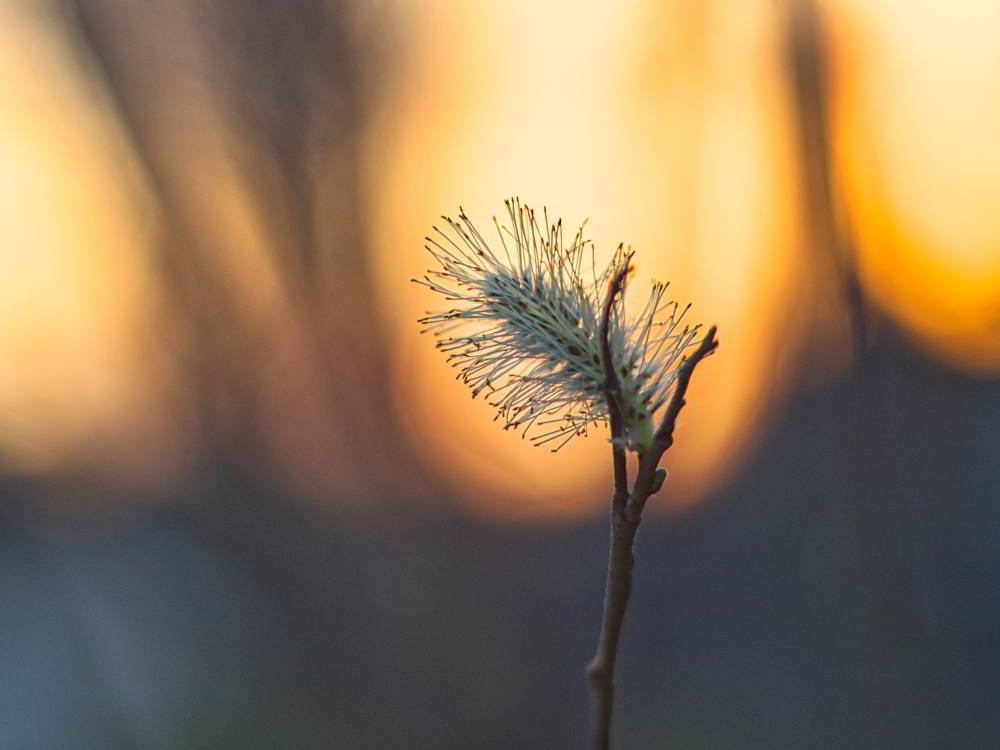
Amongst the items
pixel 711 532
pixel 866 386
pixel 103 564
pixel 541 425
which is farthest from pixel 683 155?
pixel 103 564

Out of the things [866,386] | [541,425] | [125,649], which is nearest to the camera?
[541,425]

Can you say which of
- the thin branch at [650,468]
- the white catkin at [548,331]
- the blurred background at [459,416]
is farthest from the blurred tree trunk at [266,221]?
the thin branch at [650,468]

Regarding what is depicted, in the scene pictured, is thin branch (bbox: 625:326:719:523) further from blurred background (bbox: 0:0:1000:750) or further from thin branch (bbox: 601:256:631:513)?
blurred background (bbox: 0:0:1000:750)

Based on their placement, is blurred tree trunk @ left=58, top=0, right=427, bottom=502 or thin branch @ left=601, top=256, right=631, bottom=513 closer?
thin branch @ left=601, top=256, right=631, bottom=513

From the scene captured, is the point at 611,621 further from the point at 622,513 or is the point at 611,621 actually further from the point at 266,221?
the point at 266,221

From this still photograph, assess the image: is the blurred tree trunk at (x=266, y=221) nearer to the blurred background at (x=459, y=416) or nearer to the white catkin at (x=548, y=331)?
the blurred background at (x=459, y=416)

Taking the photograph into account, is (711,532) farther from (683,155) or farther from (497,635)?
(683,155)

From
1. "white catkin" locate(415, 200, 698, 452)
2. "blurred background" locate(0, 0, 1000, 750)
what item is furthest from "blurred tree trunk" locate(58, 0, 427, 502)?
"white catkin" locate(415, 200, 698, 452)

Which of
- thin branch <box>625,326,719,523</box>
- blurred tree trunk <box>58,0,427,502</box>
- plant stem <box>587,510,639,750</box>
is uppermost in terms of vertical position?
blurred tree trunk <box>58,0,427,502</box>
